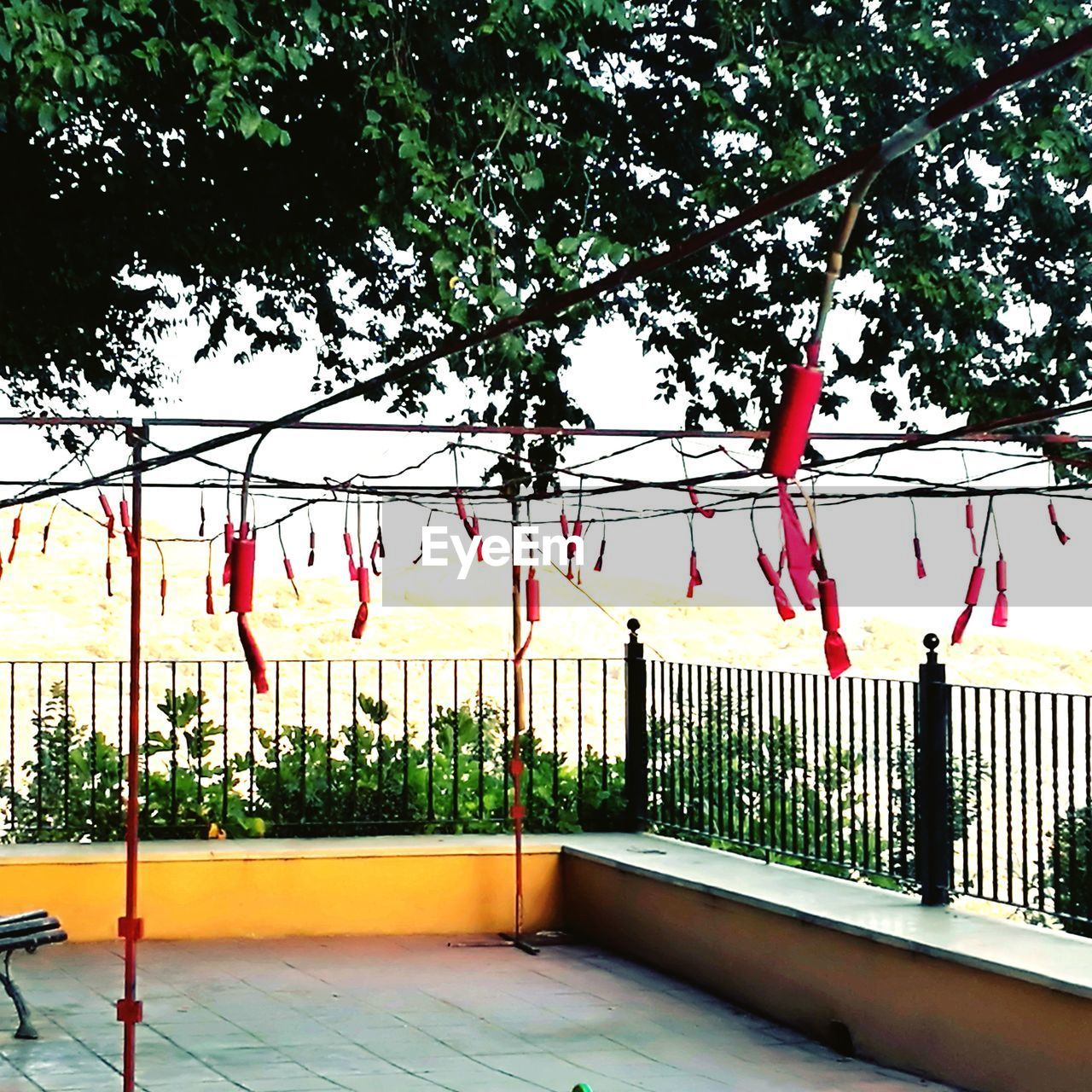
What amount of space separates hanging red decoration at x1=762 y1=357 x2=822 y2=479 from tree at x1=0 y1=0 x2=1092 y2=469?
6352 millimetres

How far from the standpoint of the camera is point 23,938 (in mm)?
7137

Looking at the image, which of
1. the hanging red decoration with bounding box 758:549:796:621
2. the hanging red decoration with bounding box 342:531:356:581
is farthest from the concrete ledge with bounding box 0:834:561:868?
the hanging red decoration with bounding box 758:549:796:621

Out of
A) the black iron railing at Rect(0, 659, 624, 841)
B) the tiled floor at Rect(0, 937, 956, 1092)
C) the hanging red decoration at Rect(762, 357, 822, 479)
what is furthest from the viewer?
the black iron railing at Rect(0, 659, 624, 841)

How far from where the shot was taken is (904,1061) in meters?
6.58

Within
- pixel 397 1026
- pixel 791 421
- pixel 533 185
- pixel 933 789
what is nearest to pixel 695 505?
pixel 933 789

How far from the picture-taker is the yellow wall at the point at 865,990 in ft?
19.3

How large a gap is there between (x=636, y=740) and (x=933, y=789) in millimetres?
3074

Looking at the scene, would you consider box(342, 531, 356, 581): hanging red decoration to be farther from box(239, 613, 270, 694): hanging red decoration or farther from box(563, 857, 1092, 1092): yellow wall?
box(239, 613, 270, 694): hanging red decoration

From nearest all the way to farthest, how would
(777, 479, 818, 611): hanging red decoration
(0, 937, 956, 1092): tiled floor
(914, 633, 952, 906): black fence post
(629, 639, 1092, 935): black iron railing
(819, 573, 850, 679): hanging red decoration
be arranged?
(777, 479, 818, 611): hanging red decoration < (819, 573, 850, 679): hanging red decoration < (0, 937, 956, 1092): tiled floor < (629, 639, 1092, 935): black iron railing < (914, 633, 952, 906): black fence post

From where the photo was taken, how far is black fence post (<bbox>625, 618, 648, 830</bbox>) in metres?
10.3

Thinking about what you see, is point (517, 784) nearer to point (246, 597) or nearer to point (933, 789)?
point (933, 789)

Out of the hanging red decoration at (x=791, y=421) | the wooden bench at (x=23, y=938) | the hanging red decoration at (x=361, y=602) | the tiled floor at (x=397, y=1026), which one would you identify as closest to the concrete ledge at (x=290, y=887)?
the tiled floor at (x=397, y=1026)

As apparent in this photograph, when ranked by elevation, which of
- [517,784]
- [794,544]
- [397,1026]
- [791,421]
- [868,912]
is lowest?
[397,1026]

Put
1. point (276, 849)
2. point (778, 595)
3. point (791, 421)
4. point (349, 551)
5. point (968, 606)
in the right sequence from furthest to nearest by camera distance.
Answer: point (276, 849) < point (349, 551) < point (968, 606) < point (778, 595) < point (791, 421)
